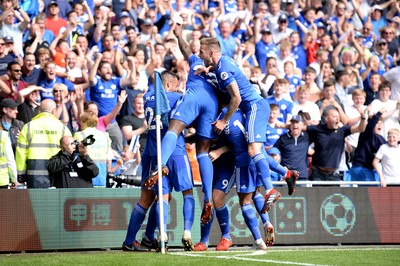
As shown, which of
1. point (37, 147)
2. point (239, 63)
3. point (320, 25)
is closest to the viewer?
point (37, 147)

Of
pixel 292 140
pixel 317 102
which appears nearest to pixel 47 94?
pixel 292 140

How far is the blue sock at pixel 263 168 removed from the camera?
13.9 metres

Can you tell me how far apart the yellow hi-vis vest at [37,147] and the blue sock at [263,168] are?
3.86 metres

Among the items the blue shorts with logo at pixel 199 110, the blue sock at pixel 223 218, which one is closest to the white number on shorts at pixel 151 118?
the blue shorts with logo at pixel 199 110

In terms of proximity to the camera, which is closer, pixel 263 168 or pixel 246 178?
pixel 263 168

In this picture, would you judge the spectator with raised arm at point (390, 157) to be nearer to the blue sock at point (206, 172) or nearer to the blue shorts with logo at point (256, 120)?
the blue shorts with logo at point (256, 120)

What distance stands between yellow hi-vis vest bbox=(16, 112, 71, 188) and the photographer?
1.34ft

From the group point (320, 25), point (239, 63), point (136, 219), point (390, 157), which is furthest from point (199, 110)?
point (320, 25)

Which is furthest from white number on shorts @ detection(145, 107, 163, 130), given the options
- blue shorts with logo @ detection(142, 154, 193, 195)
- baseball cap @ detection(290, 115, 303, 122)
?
baseball cap @ detection(290, 115, 303, 122)

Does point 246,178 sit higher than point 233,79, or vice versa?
point 233,79

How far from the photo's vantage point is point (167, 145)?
1352cm

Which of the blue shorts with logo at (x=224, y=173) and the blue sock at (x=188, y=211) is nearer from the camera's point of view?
the blue sock at (x=188, y=211)

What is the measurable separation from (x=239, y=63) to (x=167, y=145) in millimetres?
8458

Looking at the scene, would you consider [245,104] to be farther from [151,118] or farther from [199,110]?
[151,118]
